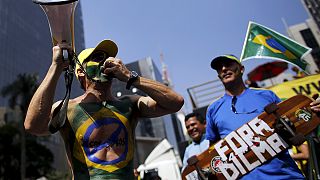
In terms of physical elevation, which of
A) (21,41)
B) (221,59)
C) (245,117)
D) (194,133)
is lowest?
(194,133)

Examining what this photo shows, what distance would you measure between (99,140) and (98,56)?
22.5 inches

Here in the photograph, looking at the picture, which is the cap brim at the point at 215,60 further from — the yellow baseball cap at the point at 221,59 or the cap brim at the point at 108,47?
the cap brim at the point at 108,47

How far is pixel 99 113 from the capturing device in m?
1.75

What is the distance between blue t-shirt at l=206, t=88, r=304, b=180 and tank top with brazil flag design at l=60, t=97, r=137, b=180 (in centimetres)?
123

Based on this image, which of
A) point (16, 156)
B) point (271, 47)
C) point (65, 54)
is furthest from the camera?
point (16, 156)

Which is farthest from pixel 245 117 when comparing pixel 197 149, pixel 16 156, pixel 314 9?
pixel 314 9

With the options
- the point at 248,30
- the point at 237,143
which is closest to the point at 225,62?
the point at 237,143

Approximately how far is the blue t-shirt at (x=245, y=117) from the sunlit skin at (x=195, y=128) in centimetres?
149

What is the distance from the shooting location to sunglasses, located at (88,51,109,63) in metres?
1.84

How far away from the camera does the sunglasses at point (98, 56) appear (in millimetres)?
1836

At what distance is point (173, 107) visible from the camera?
1.79 meters

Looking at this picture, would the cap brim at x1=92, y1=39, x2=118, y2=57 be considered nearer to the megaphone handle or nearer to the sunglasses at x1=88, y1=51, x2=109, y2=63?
the sunglasses at x1=88, y1=51, x2=109, y2=63

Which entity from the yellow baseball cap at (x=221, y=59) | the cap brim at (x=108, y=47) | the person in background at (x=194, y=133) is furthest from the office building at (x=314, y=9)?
the cap brim at (x=108, y=47)

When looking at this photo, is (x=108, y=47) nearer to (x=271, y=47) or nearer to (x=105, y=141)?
(x=105, y=141)
